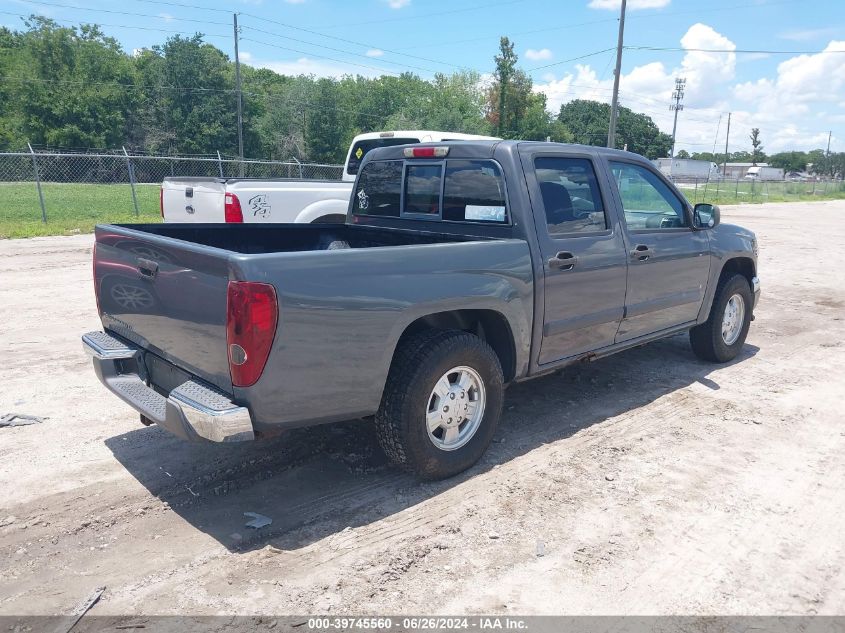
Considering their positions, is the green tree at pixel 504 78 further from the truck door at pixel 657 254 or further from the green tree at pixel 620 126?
the truck door at pixel 657 254

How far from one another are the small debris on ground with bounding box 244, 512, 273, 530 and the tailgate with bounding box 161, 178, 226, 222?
552 centimetres

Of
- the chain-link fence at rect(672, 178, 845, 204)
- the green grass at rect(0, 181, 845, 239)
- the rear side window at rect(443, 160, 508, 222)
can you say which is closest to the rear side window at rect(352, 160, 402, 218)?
the rear side window at rect(443, 160, 508, 222)

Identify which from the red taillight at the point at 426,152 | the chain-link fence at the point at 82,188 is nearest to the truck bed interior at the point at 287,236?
the red taillight at the point at 426,152

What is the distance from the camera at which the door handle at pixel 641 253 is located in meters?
4.93

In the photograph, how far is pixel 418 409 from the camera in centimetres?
360

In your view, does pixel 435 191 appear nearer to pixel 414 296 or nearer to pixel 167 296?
pixel 414 296

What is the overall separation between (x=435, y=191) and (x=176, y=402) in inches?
97.5

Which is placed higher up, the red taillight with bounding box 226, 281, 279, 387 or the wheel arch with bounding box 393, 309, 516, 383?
the red taillight with bounding box 226, 281, 279, 387

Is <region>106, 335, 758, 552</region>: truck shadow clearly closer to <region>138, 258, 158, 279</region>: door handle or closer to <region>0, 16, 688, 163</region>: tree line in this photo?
<region>138, 258, 158, 279</region>: door handle

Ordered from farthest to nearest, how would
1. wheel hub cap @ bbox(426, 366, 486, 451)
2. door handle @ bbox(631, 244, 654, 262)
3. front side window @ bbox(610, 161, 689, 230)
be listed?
front side window @ bbox(610, 161, 689, 230) < door handle @ bbox(631, 244, 654, 262) < wheel hub cap @ bbox(426, 366, 486, 451)

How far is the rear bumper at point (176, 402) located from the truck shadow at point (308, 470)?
1.90ft

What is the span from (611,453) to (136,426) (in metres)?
3.28

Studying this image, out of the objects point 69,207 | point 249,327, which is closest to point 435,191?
point 249,327

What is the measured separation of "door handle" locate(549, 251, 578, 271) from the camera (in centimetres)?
429
